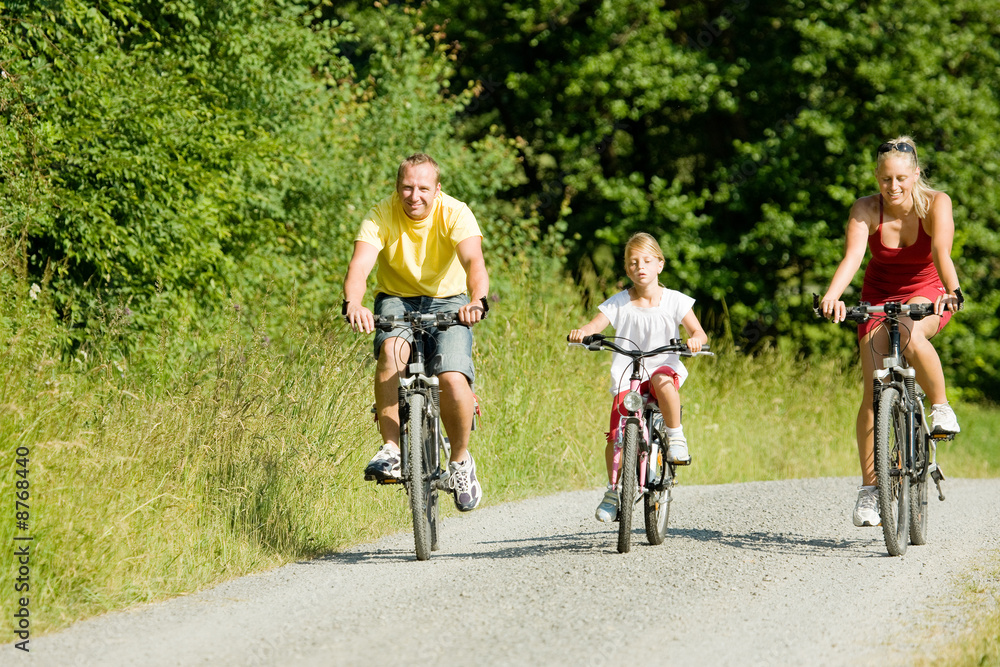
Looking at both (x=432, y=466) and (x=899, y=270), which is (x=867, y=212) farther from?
(x=432, y=466)

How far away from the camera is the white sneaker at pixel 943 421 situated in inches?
245

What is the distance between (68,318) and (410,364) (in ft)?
12.4

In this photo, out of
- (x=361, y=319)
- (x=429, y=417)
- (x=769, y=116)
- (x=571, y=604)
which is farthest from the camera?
(x=769, y=116)

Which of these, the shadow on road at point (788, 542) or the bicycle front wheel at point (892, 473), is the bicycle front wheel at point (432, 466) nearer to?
the shadow on road at point (788, 542)

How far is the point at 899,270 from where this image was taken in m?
6.43

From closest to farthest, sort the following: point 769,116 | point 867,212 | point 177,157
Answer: point 867,212 → point 177,157 → point 769,116

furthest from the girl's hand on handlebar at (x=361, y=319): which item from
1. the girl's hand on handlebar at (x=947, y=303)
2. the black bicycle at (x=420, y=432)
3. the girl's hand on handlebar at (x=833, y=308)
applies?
the girl's hand on handlebar at (x=947, y=303)

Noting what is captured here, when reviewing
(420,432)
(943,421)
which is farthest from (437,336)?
(943,421)

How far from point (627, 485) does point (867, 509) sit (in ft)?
4.54

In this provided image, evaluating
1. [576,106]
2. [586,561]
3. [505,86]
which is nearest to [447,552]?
[586,561]

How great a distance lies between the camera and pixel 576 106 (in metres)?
18.2

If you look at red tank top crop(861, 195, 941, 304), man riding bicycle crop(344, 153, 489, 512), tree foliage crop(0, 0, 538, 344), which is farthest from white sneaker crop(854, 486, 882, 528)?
tree foliage crop(0, 0, 538, 344)

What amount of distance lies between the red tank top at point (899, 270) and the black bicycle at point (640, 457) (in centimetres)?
117

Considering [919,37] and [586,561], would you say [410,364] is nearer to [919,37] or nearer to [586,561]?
[586,561]
